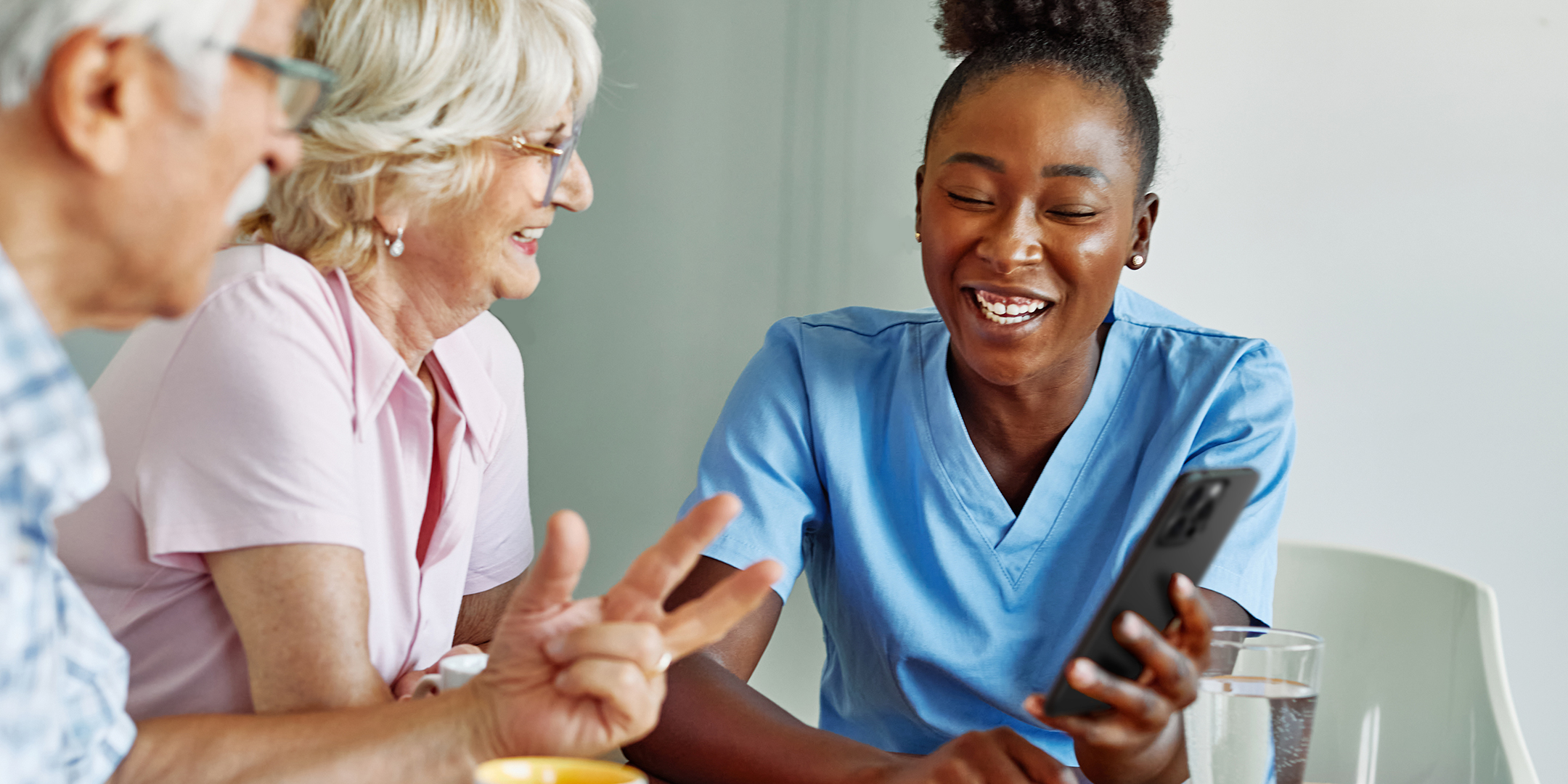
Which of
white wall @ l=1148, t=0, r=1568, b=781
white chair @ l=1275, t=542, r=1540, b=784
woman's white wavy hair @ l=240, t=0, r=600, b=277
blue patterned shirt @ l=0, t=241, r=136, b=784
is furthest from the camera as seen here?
white wall @ l=1148, t=0, r=1568, b=781

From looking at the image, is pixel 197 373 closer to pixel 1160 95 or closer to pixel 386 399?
pixel 386 399

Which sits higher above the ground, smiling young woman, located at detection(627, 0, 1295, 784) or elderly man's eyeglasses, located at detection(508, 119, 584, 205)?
elderly man's eyeglasses, located at detection(508, 119, 584, 205)

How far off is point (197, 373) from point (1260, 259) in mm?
1285

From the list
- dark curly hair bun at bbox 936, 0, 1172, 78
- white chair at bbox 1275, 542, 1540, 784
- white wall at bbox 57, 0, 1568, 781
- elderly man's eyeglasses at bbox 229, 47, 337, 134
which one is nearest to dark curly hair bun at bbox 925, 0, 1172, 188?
dark curly hair bun at bbox 936, 0, 1172, 78

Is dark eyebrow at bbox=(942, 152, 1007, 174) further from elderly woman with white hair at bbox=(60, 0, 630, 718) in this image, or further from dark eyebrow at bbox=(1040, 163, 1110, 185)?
elderly woman with white hair at bbox=(60, 0, 630, 718)

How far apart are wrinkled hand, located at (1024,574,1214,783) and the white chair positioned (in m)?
0.49

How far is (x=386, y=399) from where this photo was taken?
107cm

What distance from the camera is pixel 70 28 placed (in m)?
0.54

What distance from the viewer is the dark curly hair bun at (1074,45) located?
1.24 meters

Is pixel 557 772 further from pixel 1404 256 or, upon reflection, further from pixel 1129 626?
pixel 1404 256

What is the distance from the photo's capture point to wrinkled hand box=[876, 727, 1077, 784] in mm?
858

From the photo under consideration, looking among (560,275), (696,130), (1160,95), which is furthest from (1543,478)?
(560,275)

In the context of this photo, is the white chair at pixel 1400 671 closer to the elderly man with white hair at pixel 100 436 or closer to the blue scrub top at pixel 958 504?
the blue scrub top at pixel 958 504

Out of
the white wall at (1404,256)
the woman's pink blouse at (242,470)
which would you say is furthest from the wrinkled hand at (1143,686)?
the white wall at (1404,256)
